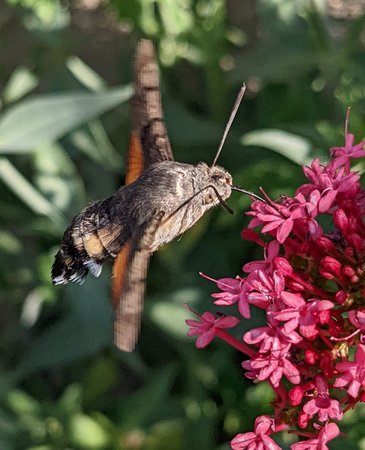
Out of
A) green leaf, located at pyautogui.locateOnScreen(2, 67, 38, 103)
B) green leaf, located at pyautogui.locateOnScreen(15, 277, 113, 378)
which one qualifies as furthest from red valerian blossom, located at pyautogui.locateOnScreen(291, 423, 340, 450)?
green leaf, located at pyautogui.locateOnScreen(2, 67, 38, 103)

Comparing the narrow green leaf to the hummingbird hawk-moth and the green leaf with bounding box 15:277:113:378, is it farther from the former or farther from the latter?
the hummingbird hawk-moth

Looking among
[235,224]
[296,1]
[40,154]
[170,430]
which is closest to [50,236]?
[40,154]

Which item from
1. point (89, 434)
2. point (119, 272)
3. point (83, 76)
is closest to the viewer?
point (119, 272)

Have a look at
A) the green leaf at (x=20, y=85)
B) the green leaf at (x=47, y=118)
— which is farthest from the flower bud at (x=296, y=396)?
the green leaf at (x=20, y=85)

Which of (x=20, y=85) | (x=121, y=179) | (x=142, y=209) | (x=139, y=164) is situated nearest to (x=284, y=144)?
(x=139, y=164)

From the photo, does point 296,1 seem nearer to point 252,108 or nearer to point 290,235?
point 252,108

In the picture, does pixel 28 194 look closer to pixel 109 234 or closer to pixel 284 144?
pixel 284 144

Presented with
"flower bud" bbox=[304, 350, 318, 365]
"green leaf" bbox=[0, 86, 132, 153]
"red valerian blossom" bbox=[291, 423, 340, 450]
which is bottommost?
"red valerian blossom" bbox=[291, 423, 340, 450]
